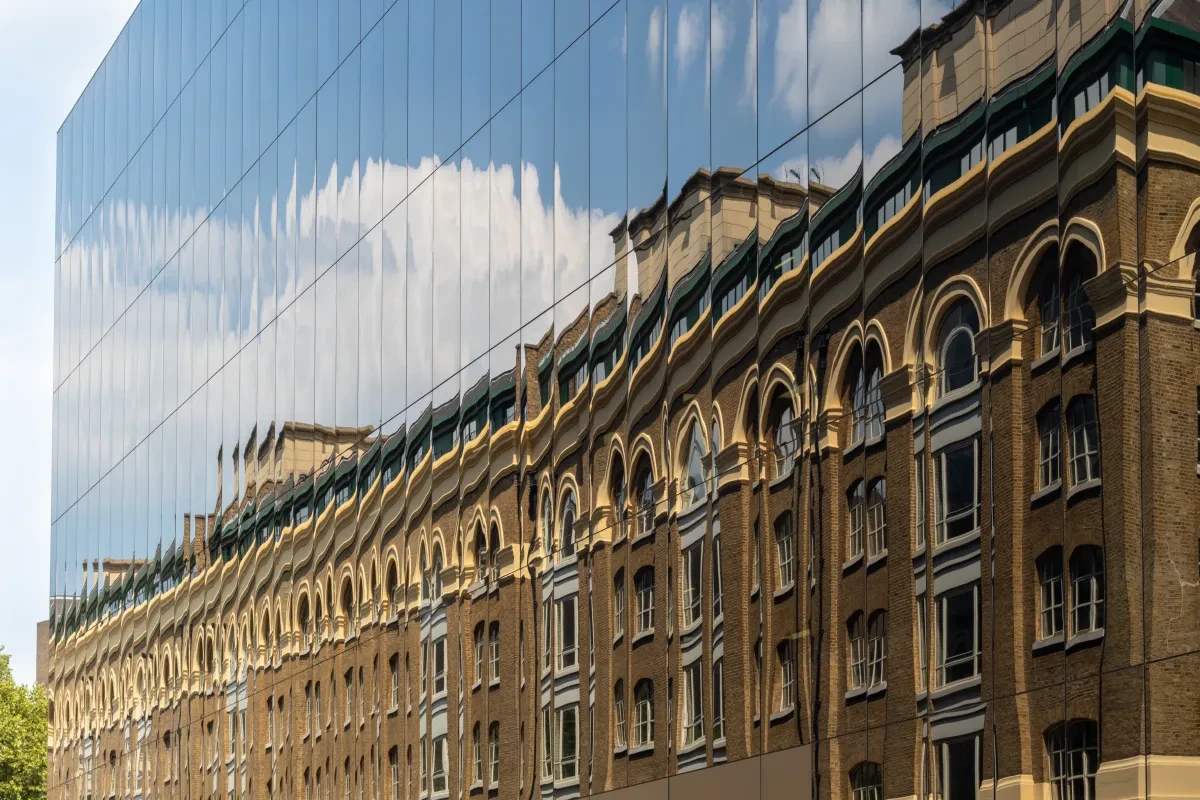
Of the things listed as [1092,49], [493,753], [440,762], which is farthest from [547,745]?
[1092,49]

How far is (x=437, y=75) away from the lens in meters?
29.9

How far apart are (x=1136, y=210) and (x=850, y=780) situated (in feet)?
20.0

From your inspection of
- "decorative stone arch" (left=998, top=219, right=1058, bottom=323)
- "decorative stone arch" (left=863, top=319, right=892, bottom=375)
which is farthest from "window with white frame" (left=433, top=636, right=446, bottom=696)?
"decorative stone arch" (left=998, top=219, right=1058, bottom=323)

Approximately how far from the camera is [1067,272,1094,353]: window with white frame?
14876 millimetres

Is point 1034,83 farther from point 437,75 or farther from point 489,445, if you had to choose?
point 437,75

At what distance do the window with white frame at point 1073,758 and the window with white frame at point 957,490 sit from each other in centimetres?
209

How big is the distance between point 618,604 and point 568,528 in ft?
6.17

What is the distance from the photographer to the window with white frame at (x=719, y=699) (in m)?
20.2

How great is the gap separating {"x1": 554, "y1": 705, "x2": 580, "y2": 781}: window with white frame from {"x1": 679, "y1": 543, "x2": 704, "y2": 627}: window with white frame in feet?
10.5

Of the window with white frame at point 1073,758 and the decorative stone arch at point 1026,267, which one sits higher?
the decorative stone arch at point 1026,267

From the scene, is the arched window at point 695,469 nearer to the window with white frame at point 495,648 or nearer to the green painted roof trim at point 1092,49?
the window with white frame at point 495,648

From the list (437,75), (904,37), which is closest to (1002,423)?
(904,37)

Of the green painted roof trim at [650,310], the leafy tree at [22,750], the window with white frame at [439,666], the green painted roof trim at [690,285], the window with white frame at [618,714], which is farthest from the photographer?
the leafy tree at [22,750]

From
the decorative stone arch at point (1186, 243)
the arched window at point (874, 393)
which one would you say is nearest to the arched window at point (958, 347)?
the arched window at point (874, 393)
